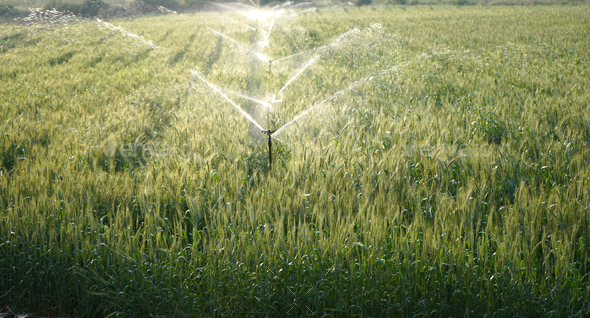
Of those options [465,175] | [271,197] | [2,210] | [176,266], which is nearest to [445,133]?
[465,175]

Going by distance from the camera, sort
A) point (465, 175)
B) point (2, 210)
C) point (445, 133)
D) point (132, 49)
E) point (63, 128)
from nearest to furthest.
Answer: point (2, 210) → point (465, 175) → point (445, 133) → point (63, 128) → point (132, 49)

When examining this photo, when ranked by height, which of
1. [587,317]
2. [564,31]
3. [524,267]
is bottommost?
[587,317]

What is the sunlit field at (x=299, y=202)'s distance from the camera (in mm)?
1989

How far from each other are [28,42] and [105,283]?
501 inches

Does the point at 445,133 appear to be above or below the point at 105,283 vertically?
above

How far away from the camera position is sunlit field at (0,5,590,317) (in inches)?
78.3

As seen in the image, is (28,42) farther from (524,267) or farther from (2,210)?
(524,267)

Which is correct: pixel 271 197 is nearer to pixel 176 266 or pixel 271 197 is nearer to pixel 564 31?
pixel 176 266

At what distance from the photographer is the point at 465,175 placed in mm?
3066

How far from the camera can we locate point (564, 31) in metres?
13.7

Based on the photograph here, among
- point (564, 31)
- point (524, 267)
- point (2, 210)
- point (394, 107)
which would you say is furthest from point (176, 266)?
point (564, 31)

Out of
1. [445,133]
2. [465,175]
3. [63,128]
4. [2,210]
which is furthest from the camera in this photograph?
[63,128]

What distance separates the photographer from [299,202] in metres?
2.64

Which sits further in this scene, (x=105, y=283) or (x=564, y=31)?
(x=564, y=31)
